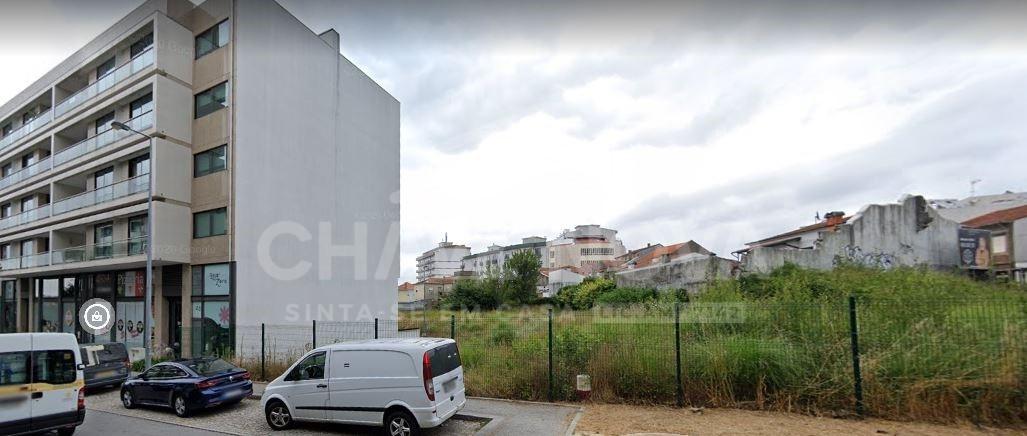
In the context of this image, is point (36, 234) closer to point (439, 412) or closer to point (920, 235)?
point (439, 412)

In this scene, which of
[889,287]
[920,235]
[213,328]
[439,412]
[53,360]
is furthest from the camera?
[920,235]

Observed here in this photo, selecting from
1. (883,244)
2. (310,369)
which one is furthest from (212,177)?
(883,244)

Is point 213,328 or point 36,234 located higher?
point 36,234

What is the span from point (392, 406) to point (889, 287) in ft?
38.9

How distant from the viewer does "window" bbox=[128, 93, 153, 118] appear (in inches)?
872

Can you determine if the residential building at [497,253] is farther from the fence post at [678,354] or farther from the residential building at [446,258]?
the fence post at [678,354]

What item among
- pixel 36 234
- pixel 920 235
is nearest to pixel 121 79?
pixel 36 234

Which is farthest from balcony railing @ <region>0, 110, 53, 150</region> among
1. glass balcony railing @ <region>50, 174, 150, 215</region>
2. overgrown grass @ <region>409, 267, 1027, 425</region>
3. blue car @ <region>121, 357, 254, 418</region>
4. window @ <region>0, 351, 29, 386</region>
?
overgrown grass @ <region>409, 267, 1027, 425</region>

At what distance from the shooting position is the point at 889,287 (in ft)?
40.8

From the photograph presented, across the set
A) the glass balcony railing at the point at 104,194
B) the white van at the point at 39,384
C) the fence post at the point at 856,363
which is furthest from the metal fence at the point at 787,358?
the glass balcony railing at the point at 104,194

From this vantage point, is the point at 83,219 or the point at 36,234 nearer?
the point at 83,219

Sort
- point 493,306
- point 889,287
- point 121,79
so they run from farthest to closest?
point 493,306
point 121,79
point 889,287

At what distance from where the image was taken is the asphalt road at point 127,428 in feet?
31.5

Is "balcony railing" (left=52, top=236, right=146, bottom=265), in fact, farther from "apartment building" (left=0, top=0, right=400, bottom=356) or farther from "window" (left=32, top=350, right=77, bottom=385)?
"window" (left=32, top=350, right=77, bottom=385)
